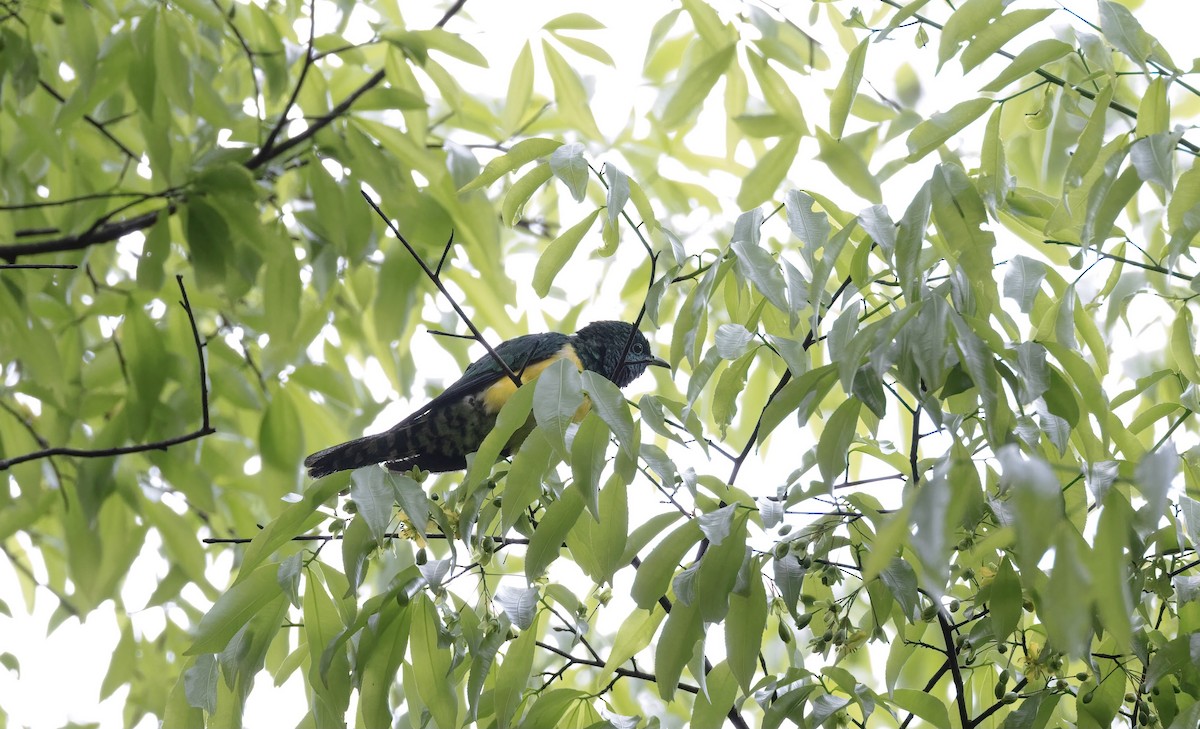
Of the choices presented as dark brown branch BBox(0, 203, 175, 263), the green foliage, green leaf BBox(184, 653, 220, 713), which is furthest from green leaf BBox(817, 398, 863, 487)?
dark brown branch BBox(0, 203, 175, 263)

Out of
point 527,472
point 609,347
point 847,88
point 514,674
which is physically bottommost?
point 514,674

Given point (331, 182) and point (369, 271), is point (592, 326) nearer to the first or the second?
point (369, 271)

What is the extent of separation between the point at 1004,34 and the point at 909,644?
1.11 meters

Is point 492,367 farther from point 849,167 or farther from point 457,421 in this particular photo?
point 849,167

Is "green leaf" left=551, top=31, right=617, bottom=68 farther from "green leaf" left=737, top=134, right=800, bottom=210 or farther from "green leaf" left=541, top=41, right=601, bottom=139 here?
"green leaf" left=737, top=134, right=800, bottom=210

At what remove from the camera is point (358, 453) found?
335 centimetres

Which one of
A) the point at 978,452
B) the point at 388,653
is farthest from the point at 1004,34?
the point at 388,653

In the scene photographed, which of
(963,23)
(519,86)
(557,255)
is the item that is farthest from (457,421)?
(963,23)

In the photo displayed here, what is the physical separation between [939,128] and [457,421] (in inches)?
91.9

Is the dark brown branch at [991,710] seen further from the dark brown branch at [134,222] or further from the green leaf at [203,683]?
the dark brown branch at [134,222]

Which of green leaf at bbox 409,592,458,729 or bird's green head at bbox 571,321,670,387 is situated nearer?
green leaf at bbox 409,592,458,729

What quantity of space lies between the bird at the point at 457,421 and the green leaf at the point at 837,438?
1.83m

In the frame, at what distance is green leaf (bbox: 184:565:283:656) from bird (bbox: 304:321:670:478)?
146 cm

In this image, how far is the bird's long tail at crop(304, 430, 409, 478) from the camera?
10.4 feet
